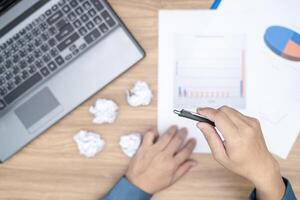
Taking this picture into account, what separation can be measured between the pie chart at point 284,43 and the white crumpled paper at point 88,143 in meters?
0.35

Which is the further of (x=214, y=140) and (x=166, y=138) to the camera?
(x=166, y=138)

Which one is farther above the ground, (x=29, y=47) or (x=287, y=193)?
(x=29, y=47)

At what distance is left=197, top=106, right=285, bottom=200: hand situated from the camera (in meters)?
0.67

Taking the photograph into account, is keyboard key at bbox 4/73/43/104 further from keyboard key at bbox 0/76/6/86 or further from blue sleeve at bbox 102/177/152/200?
blue sleeve at bbox 102/177/152/200

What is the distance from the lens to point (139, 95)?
2.61 ft

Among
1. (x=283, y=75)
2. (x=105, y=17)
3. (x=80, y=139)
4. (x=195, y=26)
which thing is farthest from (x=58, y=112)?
(x=283, y=75)

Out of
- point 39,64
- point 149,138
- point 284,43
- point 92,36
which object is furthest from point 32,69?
point 284,43

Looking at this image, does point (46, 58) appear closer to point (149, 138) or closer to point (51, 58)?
point (51, 58)

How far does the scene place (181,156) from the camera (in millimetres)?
796

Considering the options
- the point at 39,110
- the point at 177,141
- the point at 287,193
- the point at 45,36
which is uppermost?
the point at 45,36

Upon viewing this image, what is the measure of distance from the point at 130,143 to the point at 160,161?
64 millimetres

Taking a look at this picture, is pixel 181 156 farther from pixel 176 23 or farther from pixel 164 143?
pixel 176 23

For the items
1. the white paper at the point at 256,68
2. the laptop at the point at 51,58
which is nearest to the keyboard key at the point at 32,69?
the laptop at the point at 51,58

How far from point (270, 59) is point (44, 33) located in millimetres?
404
